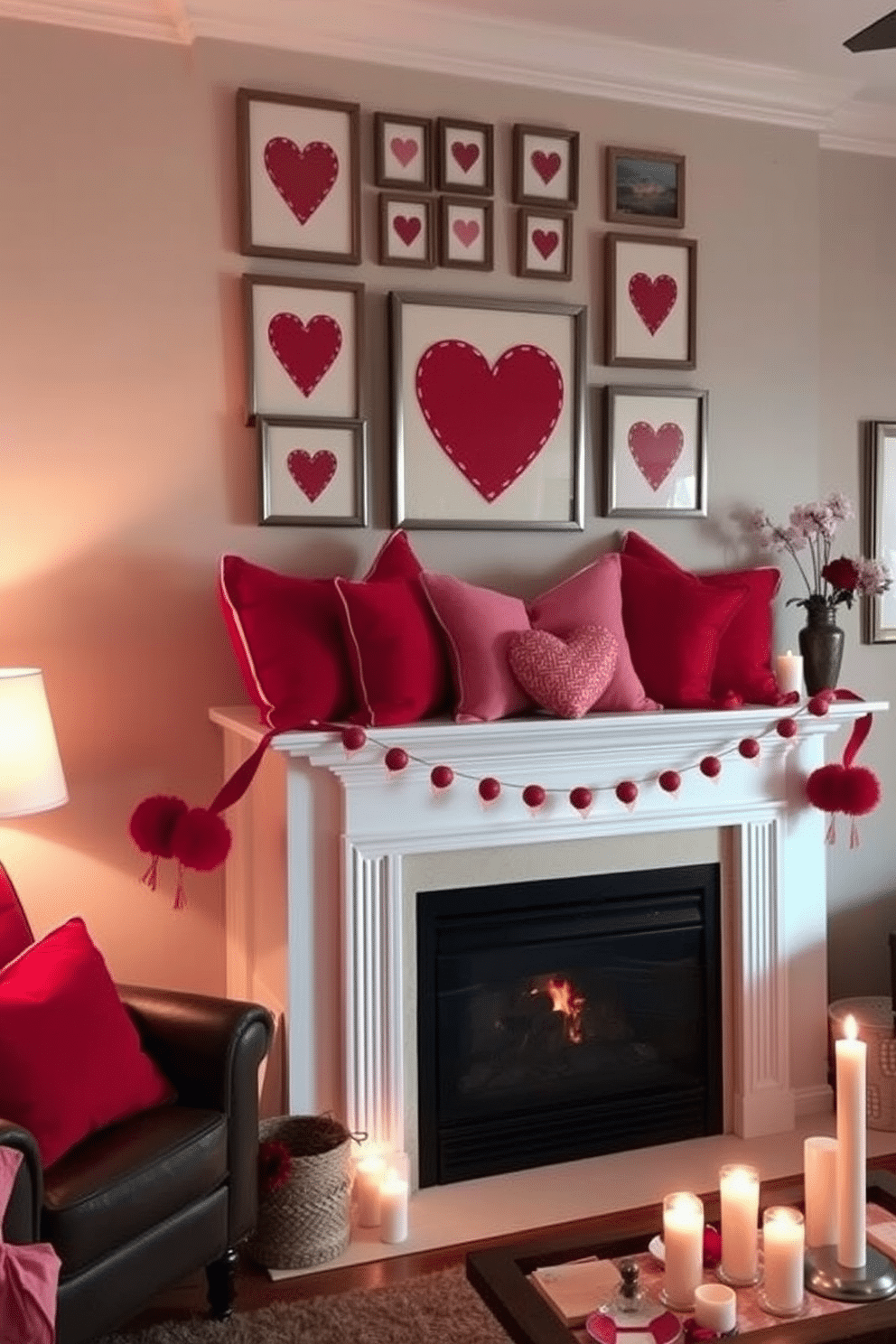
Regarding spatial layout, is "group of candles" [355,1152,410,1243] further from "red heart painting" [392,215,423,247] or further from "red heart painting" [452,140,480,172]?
"red heart painting" [452,140,480,172]

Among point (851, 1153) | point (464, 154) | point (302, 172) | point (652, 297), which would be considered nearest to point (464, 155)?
point (464, 154)

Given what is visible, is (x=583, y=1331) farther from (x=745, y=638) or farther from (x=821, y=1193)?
(x=745, y=638)

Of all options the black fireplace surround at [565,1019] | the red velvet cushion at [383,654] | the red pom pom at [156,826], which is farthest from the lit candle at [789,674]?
the red pom pom at [156,826]

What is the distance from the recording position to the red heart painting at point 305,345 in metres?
3.09

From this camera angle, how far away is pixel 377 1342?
2357 mm

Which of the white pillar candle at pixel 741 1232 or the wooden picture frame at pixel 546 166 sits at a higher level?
the wooden picture frame at pixel 546 166

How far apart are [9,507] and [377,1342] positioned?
6.54ft

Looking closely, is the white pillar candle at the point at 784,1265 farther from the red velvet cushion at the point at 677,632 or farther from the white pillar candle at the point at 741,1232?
the red velvet cushion at the point at 677,632

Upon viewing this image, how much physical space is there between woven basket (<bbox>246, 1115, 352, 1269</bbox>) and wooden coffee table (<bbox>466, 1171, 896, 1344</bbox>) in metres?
0.70

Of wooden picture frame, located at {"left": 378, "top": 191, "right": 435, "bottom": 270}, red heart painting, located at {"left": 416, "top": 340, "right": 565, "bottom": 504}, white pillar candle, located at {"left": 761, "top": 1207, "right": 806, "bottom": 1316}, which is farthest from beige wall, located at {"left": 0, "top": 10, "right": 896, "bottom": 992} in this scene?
white pillar candle, located at {"left": 761, "top": 1207, "right": 806, "bottom": 1316}

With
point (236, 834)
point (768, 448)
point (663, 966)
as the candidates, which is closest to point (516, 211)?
point (768, 448)

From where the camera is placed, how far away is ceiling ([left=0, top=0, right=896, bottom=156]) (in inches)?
117

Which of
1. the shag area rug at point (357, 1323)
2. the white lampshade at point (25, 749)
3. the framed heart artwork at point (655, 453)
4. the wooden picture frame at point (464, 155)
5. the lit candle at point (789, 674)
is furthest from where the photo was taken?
the framed heart artwork at point (655, 453)

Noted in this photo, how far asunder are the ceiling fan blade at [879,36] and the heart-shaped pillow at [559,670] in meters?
1.38
